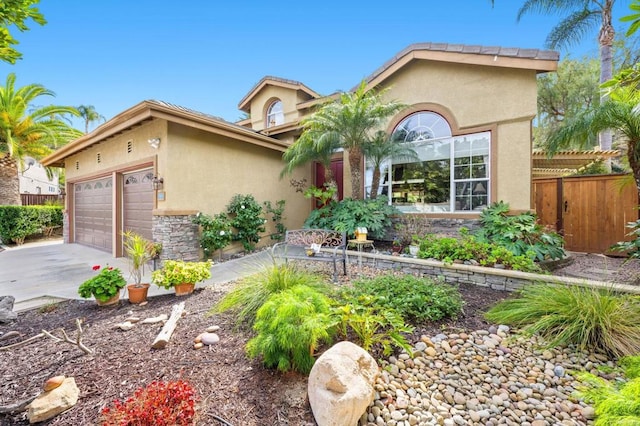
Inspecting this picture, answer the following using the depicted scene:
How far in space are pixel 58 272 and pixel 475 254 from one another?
9513 mm

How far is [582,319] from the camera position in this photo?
2.87 m

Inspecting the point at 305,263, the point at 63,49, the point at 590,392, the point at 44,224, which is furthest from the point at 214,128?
the point at 44,224

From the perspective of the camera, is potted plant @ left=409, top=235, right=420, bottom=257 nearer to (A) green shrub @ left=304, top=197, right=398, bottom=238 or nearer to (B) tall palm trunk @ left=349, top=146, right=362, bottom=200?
(A) green shrub @ left=304, top=197, right=398, bottom=238

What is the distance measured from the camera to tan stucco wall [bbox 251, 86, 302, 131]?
11992 mm

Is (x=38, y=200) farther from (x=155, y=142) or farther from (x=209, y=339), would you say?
(x=209, y=339)

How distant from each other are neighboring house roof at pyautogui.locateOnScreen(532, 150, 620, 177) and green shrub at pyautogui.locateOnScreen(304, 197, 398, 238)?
14.3 feet

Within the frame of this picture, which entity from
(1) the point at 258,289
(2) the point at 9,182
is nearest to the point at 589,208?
(1) the point at 258,289

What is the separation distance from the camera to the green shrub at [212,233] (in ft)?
23.0

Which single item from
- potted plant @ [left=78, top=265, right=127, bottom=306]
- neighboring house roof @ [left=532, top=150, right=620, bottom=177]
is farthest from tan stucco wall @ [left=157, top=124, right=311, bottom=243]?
neighboring house roof @ [left=532, top=150, right=620, bottom=177]

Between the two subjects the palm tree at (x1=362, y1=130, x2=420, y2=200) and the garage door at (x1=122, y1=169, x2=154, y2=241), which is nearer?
the garage door at (x1=122, y1=169, x2=154, y2=241)

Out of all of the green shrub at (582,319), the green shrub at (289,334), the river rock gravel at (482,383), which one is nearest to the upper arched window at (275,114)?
the green shrub at (289,334)

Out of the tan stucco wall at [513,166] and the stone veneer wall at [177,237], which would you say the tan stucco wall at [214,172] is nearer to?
the stone veneer wall at [177,237]

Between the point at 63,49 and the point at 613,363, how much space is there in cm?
1666

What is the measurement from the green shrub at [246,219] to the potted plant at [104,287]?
363 cm
